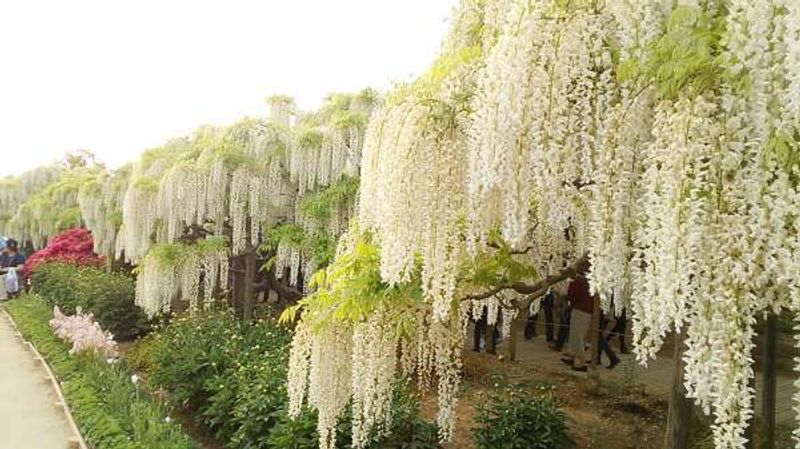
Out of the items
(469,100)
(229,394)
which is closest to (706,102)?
(469,100)

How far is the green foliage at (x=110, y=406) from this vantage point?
668 cm

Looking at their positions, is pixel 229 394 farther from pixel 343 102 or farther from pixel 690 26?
pixel 690 26

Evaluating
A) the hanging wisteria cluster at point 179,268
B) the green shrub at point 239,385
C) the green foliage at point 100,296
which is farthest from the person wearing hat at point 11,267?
the hanging wisteria cluster at point 179,268

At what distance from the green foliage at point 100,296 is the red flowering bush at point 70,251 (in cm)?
185

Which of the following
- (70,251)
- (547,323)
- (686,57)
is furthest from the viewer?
(70,251)

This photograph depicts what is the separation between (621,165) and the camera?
2.78 m

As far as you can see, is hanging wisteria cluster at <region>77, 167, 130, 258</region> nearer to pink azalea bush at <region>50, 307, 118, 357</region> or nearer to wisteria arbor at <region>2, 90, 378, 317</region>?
wisteria arbor at <region>2, 90, 378, 317</region>

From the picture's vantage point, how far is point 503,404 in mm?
6219

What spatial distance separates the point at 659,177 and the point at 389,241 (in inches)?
57.1

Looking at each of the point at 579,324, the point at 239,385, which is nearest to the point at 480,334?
the point at 579,324

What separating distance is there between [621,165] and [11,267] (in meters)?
21.3

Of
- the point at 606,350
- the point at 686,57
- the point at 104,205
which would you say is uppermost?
the point at 104,205

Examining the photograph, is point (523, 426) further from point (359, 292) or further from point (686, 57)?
point (686, 57)

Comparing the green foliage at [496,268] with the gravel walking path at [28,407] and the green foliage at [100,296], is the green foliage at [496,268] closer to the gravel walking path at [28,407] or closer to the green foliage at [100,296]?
the gravel walking path at [28,407]
